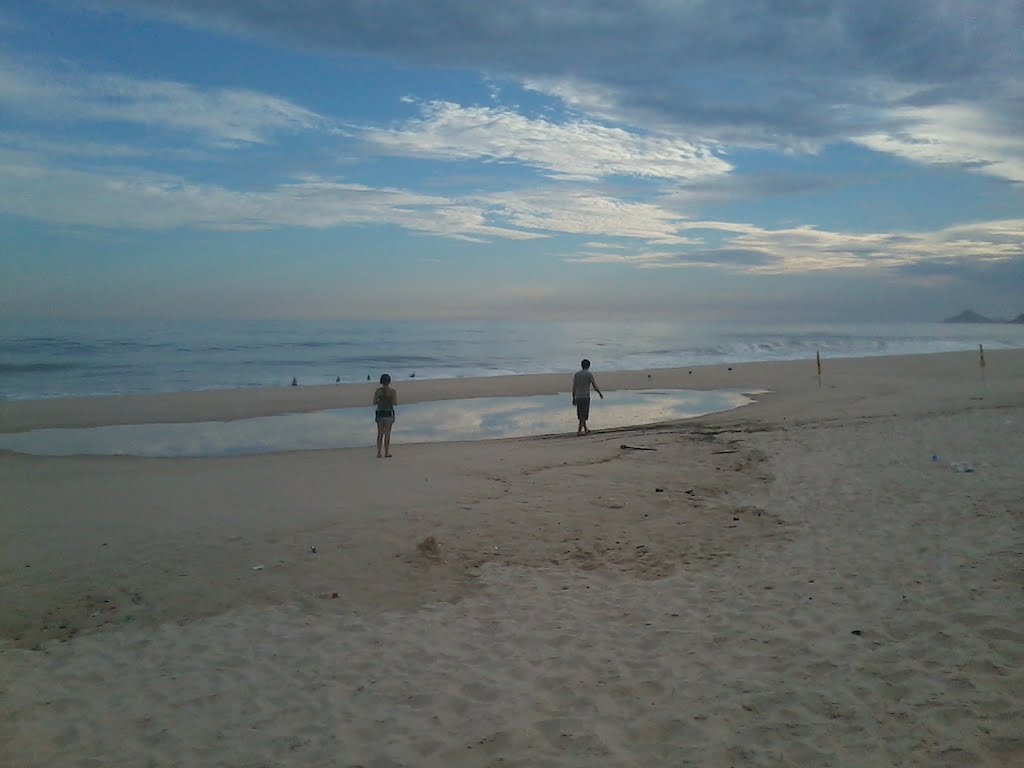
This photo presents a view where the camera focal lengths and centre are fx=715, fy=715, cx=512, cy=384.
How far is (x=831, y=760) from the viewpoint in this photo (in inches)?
152

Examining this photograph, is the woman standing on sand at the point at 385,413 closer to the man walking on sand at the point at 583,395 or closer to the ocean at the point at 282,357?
the man walking on sand at the point at 583,395

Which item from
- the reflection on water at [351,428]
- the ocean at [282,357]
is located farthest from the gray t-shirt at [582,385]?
the ocean at [282,357]

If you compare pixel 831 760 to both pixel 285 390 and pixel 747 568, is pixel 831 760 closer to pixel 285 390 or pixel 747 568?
pixel 747 568

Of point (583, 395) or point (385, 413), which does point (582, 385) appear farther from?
point (385, 413)

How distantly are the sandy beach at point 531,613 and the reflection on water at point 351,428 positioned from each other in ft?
14.9

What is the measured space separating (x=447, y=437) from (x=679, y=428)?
5751 millimetres

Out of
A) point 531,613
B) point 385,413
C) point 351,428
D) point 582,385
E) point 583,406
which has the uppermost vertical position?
point 582,385

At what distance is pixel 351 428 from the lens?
20.2m

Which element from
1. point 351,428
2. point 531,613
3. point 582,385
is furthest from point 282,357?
point 531,613

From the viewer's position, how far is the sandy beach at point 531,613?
14.0 feet

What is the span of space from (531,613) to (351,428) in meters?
14.7

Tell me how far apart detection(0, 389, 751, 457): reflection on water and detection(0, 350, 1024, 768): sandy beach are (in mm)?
4527

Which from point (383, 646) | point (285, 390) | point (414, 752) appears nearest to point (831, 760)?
point (414, 752)

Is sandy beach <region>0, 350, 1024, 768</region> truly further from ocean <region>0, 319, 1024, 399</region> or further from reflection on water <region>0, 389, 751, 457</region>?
ocean <region>0, 319, 1024, 399</region>
